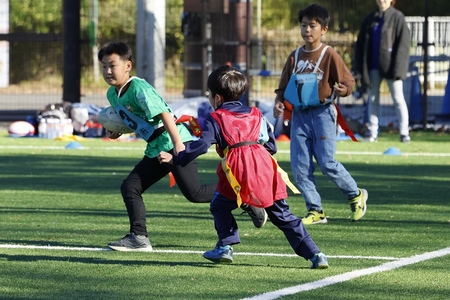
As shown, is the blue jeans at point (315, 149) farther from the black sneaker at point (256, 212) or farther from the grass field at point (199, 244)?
the black sneaker at point (256, 212)

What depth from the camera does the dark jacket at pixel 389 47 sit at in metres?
16.4

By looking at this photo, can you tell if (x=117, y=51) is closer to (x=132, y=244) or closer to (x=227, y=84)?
(x=227, y=84)

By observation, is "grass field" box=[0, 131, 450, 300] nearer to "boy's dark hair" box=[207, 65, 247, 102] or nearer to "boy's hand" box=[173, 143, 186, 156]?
"boy's hand" box=[173, 143, 186, 156]

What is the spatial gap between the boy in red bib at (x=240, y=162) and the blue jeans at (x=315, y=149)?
2.07 m

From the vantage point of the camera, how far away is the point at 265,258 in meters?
7.07

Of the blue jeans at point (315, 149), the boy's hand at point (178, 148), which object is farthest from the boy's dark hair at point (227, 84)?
the blue jeans at point (315, 149)

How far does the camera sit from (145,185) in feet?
24.9

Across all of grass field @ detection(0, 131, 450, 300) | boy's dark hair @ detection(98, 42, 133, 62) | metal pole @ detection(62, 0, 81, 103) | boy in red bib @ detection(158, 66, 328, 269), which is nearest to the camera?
grass field @ detection(0, 131, 450, 300)

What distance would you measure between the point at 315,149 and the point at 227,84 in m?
2.36

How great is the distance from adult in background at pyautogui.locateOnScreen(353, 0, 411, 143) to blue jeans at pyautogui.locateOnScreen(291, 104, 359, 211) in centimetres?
766

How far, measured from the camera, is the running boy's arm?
22.2ft

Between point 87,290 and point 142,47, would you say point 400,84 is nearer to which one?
point 142,47

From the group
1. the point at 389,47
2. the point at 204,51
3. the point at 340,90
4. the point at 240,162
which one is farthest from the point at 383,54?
the point at 240,162

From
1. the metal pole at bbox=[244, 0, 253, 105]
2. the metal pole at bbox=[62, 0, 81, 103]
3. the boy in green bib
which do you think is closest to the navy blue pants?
the boy in green bib
